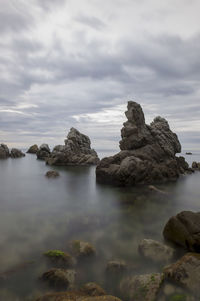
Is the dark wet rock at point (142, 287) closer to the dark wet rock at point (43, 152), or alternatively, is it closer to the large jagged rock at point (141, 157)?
the large jagged rock at point (141, 157)

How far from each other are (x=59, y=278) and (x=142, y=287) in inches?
144

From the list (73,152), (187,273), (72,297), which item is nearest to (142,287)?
(187,273)

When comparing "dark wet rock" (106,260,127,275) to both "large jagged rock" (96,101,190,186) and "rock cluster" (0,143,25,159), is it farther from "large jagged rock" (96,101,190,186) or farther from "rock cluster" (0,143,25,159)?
"rock cluster" (0,143,25,159)

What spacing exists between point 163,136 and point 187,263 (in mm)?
45768

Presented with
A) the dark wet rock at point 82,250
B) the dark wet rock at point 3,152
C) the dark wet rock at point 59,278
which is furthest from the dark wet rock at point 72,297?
the dark wet rock at point 3,152

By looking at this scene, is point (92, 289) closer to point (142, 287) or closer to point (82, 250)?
point (142, 287)

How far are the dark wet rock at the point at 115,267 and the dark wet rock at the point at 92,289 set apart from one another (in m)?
1.59

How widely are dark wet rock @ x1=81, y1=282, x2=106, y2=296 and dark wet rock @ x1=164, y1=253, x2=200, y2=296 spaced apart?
3.13 meters

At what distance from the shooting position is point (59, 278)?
9.02 m

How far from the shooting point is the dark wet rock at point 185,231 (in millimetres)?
11758

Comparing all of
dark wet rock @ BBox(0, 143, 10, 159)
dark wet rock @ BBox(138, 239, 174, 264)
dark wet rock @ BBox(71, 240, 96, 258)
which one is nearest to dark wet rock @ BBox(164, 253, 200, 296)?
dark wet rock @ BBox(138, 239, 174, 264)

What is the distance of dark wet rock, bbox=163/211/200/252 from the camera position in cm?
1176

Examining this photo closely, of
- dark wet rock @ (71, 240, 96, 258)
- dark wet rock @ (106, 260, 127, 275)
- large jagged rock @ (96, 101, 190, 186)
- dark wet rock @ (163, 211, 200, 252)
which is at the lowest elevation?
dark wet rock @ (106, 260, 127, 275)

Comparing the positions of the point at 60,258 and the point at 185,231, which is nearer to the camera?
the point at 60,258
